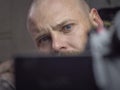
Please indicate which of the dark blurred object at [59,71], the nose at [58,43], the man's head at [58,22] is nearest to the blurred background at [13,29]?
the man's head at [58,22]

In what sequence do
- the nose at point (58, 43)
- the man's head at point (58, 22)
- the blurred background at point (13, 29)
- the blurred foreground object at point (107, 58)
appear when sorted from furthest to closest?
the blurred background at point (13, 29), the man's head at point (58, 22), the nose at point (58, 43), the blurred foreground object at point (107, 58)

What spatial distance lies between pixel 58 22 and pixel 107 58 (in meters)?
0.99

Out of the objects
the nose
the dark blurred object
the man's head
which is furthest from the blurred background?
the dark blurred object

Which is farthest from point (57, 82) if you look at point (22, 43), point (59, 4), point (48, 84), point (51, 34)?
point (22, 43)

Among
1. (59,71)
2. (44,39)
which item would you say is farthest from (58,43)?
(59,71)

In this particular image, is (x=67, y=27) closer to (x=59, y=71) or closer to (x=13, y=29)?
(x=59, y=71)

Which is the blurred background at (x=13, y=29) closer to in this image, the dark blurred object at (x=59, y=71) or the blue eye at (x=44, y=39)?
the blue eye at (x=44, y=39)

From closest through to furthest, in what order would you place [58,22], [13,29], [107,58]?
1. [107,58]
2. [58,22]
3. [13,29]

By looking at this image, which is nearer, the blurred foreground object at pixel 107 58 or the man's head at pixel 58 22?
the blurred foreground object at pixel 107 58

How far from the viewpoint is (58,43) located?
141cm

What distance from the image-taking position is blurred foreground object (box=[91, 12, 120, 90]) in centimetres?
54

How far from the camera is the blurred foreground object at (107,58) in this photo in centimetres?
54

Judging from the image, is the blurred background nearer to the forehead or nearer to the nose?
the forehead

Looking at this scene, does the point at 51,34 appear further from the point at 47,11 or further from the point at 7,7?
the point at 7,7
